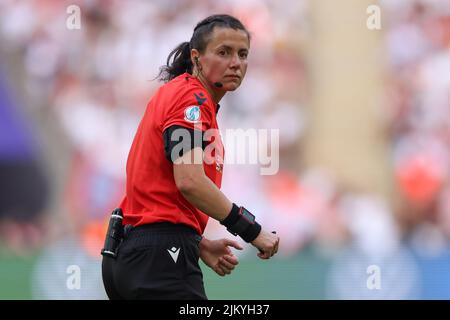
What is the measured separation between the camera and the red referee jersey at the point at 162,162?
324cm

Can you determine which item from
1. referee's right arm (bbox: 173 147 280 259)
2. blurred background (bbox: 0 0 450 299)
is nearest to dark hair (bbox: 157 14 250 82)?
referee's right arm (bbox: 173 147 280 259)

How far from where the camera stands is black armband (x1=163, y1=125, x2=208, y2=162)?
3129 mm

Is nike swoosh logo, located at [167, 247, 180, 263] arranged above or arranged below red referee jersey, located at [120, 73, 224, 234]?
below

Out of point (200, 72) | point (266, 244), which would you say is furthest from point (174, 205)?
point (200, 72)

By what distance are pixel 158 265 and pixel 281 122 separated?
4.63 m

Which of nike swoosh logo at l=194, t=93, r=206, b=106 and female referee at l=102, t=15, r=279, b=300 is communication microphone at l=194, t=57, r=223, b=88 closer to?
female referee at l=102, t=15, r=279, b=300

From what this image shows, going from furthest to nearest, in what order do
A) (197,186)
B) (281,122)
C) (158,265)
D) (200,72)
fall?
(281,122) < (200,72) < (158,265) < (197,186)

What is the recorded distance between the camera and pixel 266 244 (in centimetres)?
318

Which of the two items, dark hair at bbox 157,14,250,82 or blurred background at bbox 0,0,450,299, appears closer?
dark hair at bbox 157,14,250,82

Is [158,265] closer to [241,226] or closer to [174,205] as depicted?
[174,205]

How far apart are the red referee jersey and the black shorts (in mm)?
51

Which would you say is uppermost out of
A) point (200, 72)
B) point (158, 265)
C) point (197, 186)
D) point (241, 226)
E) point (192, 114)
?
point (200, 72)

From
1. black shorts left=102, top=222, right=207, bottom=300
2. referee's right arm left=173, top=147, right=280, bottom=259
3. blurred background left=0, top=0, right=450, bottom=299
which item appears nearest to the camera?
referee's right arm left=173, top=147, right=280, bottom=259
